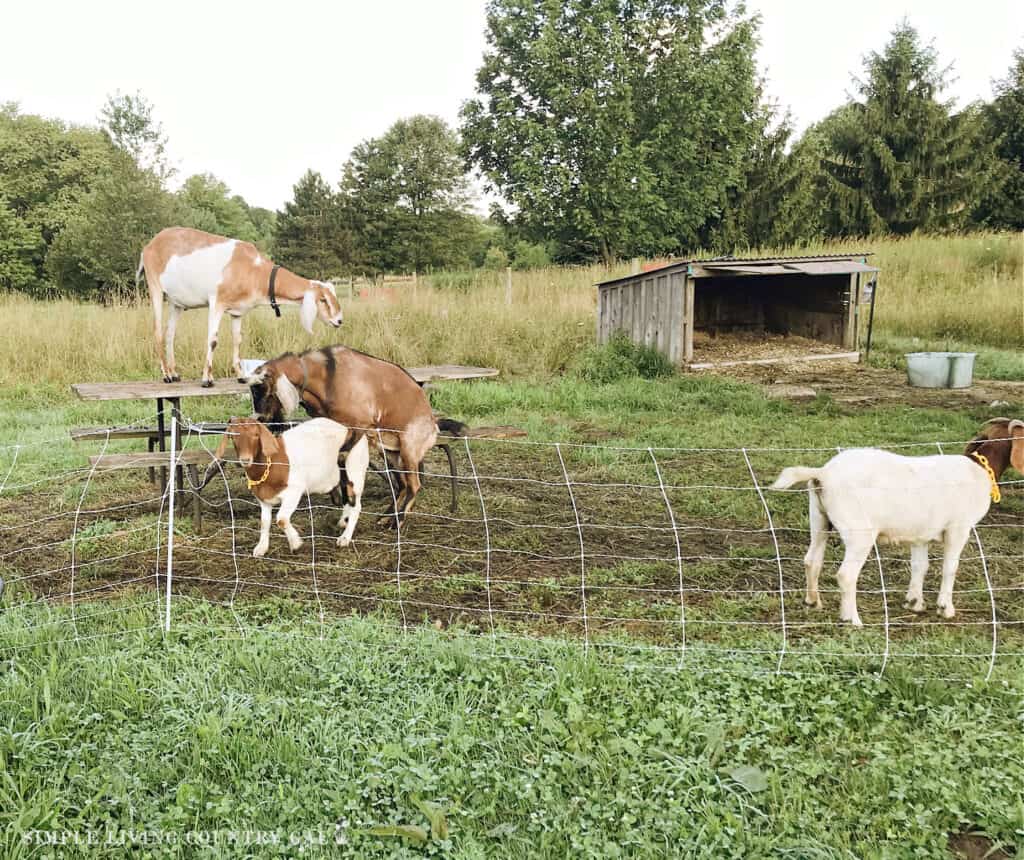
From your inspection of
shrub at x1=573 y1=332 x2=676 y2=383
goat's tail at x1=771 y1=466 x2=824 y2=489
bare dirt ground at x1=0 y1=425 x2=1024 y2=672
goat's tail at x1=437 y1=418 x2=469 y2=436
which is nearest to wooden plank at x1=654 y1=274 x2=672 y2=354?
shrub at x1=573 y1=332 x2=676 y2=383

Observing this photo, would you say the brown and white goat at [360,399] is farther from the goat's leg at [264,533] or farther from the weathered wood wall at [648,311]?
the weathered wood wall at [648,311]

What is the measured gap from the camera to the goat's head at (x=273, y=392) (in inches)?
186

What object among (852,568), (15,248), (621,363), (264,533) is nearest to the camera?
(852,568)

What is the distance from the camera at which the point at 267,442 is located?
4.33 m

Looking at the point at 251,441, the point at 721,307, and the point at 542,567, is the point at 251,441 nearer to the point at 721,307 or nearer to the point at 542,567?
the point at 542,567

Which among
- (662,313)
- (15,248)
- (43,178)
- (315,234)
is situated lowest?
(662,313)

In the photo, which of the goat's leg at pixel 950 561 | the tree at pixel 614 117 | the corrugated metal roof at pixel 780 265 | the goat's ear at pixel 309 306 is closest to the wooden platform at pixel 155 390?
the goat's ear at pixel 309 306

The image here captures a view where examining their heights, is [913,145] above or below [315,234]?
above

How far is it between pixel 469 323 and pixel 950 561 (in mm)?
9968

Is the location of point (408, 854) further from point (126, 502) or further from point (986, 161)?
point (986, 161)

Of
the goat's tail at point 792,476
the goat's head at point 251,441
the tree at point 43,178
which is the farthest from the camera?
the tree at point 43,178

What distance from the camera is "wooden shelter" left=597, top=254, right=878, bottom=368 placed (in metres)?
12.0

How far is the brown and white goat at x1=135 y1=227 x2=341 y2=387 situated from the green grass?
271 cm

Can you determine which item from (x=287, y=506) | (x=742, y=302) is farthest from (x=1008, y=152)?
(x=287, y=506)
